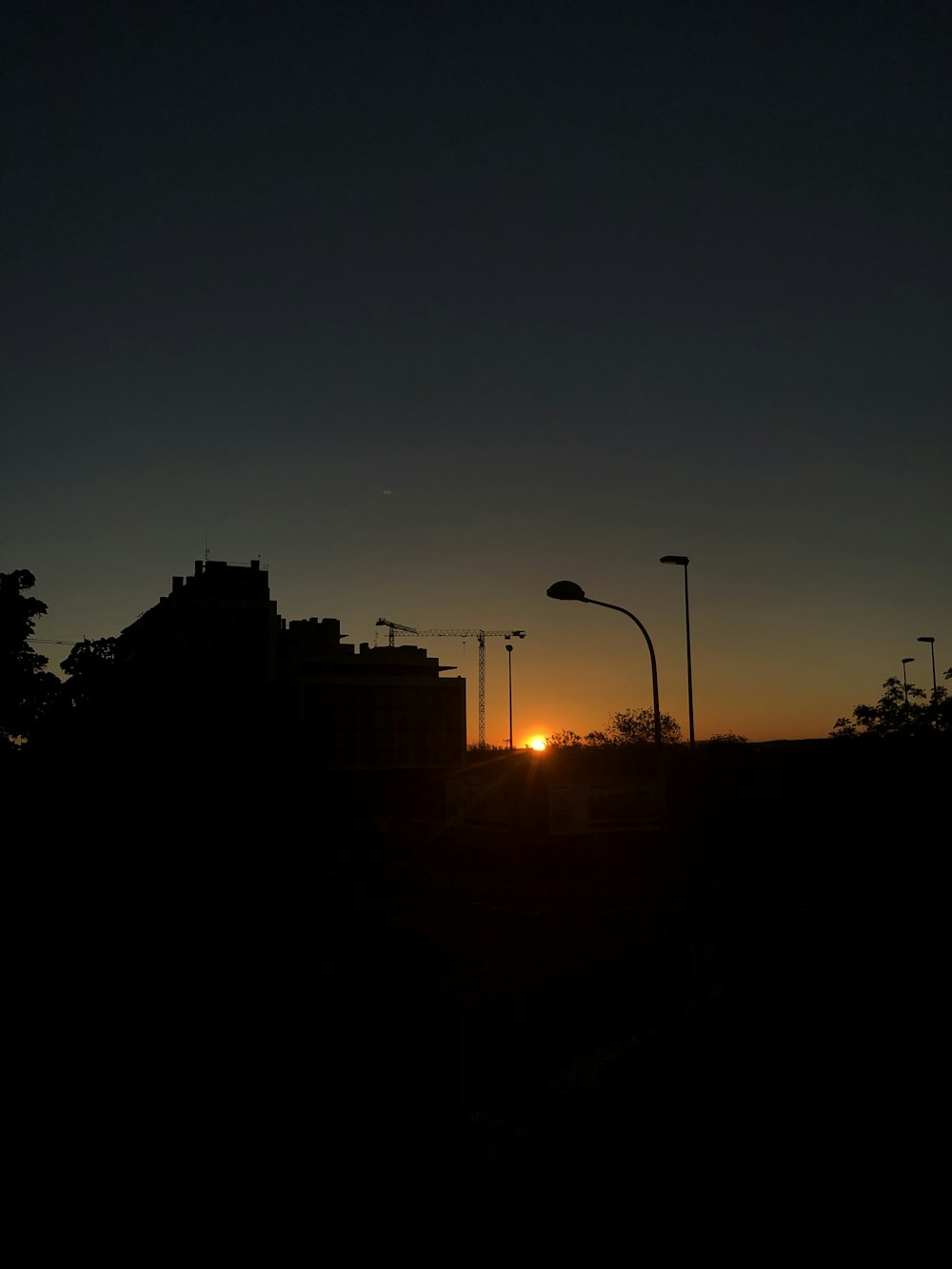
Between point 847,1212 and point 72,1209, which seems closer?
point 72,1209

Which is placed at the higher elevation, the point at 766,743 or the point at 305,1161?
the point at 766,743

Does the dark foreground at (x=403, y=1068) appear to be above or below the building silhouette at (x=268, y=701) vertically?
below

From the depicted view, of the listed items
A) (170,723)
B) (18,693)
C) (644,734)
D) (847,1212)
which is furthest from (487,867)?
(644,734)

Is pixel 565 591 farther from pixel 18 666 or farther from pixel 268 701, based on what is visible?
pixel 268 701

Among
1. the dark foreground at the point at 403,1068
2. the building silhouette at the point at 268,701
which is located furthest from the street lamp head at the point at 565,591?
the dark foreground at the point at 403,1068

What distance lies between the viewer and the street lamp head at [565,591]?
2209 centimetres

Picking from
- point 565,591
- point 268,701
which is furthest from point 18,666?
point 268,701

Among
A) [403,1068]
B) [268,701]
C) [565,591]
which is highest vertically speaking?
[565,591]

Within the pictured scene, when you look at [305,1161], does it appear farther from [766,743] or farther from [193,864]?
[766,743]

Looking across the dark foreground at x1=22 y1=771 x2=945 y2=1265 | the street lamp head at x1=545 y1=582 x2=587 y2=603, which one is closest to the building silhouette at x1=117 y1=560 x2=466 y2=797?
the dark foreground at x1=22 y1=771 x2=945 y2=1265

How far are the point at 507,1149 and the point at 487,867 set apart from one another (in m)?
21.6

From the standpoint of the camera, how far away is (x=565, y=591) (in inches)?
872

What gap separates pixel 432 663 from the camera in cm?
11662

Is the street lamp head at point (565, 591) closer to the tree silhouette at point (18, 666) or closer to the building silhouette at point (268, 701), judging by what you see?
the building silhouette at point (268, 701)
